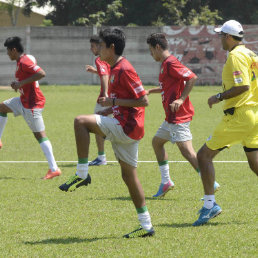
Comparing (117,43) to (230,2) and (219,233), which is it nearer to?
(219,233)

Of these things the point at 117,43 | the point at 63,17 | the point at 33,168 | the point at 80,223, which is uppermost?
the point at 117,43

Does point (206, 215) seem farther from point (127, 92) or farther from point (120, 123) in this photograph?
point (127, 92)

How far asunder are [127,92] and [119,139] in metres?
0.46

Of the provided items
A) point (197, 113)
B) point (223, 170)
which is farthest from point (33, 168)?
point (197, 113)

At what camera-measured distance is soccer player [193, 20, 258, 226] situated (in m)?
6.85

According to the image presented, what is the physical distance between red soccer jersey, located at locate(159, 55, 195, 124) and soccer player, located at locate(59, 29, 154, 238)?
2077 mm

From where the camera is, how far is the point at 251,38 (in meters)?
37.8

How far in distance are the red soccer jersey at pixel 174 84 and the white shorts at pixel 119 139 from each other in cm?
228

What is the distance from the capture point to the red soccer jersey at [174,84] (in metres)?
8.57

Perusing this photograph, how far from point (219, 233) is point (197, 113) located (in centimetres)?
1552

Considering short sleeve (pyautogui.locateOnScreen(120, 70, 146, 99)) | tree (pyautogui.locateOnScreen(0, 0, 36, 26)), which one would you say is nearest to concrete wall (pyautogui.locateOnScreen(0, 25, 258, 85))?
tree (pyautogui.locateOnScreen(0, 0, 36, 26))

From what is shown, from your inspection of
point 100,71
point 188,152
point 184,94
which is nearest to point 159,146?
point 188,152

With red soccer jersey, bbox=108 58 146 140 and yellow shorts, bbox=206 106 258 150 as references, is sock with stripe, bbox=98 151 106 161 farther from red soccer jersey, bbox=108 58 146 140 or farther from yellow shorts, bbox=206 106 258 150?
red soccer jersey, bbox=108 58 146 140

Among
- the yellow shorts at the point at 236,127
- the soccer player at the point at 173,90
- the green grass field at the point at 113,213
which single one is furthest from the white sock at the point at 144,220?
the soccer player at the point at 173,90
